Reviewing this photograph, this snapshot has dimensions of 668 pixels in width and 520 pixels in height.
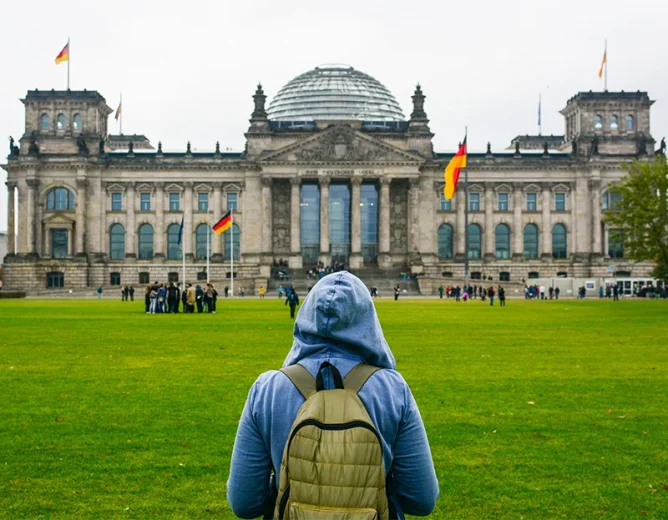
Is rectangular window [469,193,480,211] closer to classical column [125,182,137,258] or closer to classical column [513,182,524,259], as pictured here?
classical column [513,182,524,259]

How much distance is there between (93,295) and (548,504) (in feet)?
312

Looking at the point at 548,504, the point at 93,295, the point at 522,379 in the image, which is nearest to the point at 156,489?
the point at 548,504

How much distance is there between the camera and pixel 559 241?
119 meters

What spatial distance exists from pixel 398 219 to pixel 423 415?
102251 mm

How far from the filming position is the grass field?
10867 mm

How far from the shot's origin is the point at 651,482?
11617 millimetres

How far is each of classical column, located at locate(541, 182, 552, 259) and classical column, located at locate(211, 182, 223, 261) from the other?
40972 mm

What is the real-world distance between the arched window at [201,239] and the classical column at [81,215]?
1394cm

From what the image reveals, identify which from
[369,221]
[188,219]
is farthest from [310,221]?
[188,219]

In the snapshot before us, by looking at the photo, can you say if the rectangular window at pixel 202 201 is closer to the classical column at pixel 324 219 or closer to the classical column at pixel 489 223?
the classical column at pixel 324 219

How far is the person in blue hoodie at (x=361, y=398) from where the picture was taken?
5879 millimetres

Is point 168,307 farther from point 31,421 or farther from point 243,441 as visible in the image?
point 243,441

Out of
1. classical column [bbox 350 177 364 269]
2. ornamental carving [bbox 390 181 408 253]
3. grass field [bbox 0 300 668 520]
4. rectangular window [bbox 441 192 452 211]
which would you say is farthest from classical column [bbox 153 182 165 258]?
grass field [bbox 0 300 668 520]

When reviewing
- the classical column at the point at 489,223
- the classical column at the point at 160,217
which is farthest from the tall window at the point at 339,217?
the classical column at the point at 160,217
